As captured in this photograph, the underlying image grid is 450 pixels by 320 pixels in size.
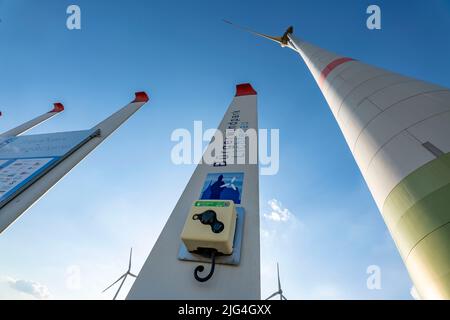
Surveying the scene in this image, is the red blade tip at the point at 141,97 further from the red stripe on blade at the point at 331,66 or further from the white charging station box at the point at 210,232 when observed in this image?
the white charging station box at the point at 210,232

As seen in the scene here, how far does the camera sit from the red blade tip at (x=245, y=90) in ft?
8.35

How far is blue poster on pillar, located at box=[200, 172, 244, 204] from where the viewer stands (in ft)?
4.47

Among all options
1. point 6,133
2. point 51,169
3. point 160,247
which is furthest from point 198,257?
point 6,133

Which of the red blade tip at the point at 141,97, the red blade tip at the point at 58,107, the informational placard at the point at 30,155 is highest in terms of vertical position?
the red blade tip at the point at 58,107

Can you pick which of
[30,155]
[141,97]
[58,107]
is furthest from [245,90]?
[58,107]

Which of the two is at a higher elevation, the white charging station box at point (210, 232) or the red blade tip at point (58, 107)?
the red blade tip at point (58, 107)

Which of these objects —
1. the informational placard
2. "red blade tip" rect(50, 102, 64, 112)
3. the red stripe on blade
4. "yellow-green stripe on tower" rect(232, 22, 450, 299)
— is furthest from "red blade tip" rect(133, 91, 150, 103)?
"yellow-green stripe on tower" rect(232, 22, 450, 299)

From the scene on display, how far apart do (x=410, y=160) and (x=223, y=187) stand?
3.26 ft

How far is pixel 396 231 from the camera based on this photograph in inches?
37.2

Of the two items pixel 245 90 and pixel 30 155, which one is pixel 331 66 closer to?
pixel 245 90

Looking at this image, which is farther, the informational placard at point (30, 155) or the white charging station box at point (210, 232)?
the informational placard at point (30, 155)

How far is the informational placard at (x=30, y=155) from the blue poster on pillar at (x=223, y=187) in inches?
58.0

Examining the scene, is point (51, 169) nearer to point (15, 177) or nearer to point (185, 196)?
point (15, 177)

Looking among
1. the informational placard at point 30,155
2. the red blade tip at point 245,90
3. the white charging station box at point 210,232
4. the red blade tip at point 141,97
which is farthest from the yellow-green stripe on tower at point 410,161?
the red blade tip at point 141,97
